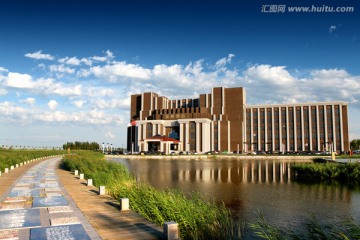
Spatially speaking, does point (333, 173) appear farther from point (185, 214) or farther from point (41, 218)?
point (41, 218)

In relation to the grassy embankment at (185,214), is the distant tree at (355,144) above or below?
above

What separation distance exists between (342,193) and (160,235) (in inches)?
683

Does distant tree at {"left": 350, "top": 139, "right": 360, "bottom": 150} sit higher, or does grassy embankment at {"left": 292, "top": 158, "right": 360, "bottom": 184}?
distant tree at {"left": 350, "top": 139, "right": 360, "bottom": 150}

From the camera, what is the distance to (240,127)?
4264 inches

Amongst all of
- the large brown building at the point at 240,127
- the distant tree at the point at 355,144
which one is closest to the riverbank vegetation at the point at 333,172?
the large brown building at the point at 240,127

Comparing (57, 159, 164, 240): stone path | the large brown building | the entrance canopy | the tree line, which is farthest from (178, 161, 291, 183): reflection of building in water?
the tree line

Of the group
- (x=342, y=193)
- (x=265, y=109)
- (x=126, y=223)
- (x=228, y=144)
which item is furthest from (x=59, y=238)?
(x=265, y=109)

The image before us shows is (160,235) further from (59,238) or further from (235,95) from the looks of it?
(235,95)

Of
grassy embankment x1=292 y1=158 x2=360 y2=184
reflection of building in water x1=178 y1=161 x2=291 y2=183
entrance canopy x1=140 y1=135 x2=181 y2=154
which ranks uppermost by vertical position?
entrance canopy x1=140 y1=135 x2=181 y2=154

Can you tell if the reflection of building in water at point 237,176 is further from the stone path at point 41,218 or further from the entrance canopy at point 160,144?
the entrance canopy at point 160,144

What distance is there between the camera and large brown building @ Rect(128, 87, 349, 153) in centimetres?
9977

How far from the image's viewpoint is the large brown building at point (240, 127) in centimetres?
9977

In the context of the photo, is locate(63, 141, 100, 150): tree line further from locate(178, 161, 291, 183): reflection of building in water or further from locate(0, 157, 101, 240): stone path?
locate(0, 157, 101, 240): stone path

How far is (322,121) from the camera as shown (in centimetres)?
10106
